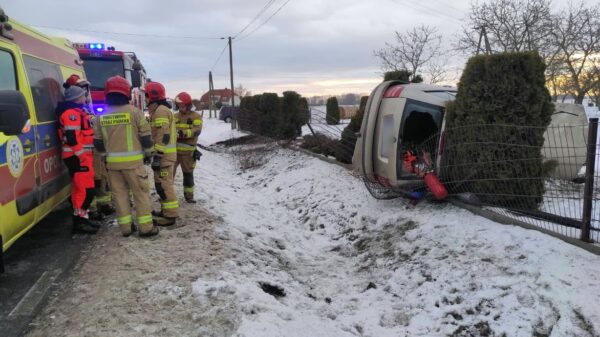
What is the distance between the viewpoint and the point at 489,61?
597cm

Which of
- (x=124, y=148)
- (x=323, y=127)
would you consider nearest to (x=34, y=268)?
(x=124, y=148)

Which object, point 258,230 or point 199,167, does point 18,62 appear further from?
point 199,167

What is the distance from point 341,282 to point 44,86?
13.4 ft

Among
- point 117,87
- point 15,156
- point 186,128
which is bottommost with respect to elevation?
point 15,156

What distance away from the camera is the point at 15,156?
413cm

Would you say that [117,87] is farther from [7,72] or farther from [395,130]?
[395,130]

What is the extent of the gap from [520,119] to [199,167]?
364 inches

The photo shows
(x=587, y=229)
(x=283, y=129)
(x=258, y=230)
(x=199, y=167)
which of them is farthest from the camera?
(x=283, y=129)

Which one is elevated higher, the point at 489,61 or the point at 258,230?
the point at 489,61

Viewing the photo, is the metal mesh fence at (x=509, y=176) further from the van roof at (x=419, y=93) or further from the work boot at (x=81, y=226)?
the work boot at (x=81, y=226)

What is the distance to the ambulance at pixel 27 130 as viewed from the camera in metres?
3.81

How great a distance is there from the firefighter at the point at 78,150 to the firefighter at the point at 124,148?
0.26 metres

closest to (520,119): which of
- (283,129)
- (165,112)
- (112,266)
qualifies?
(165,112)

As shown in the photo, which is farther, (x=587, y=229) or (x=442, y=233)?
(x=442, y=233)
